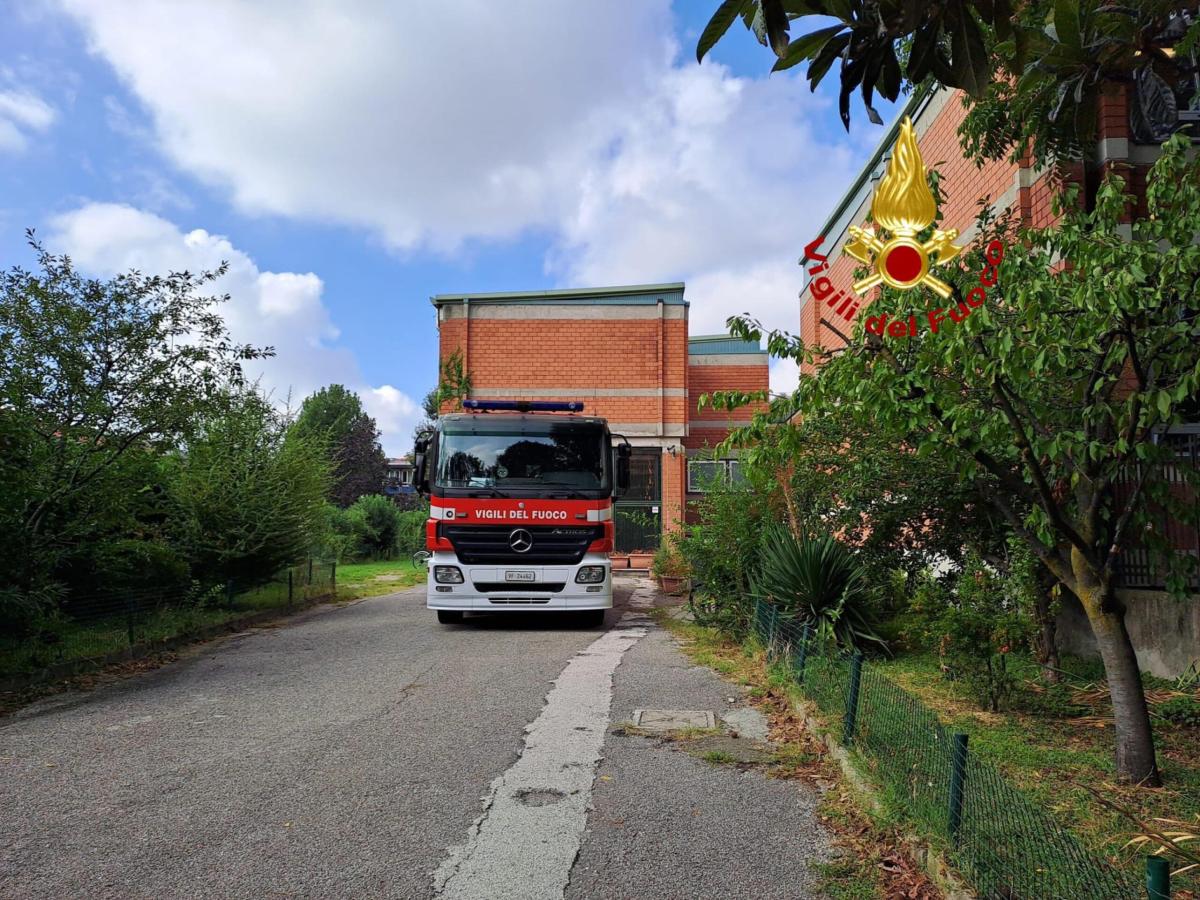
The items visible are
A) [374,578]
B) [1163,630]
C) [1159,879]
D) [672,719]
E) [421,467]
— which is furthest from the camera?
[374,578]

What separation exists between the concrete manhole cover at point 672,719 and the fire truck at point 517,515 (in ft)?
16.3

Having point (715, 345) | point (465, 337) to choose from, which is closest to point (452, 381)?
point (465, 337)

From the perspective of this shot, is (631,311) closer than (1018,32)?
No

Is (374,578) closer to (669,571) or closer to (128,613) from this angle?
(669,571)

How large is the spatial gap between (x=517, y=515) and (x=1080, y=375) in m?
8.17

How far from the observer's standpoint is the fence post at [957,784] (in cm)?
393

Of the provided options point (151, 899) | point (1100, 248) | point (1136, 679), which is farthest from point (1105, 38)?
point (151, 899)

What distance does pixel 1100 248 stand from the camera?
15.0 ft

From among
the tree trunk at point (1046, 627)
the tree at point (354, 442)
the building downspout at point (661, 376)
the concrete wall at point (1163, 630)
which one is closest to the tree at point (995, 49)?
the tree trunk at point (1046, 627)

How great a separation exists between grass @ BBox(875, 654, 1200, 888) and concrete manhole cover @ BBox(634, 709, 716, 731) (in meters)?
1.80

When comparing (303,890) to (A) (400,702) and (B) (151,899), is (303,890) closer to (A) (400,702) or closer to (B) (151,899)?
(B) (151,899)

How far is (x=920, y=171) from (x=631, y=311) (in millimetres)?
21755

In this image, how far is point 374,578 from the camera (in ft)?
81.3

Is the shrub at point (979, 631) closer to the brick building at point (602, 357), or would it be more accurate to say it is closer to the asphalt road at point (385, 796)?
the asphalt road at point (385, 796)
